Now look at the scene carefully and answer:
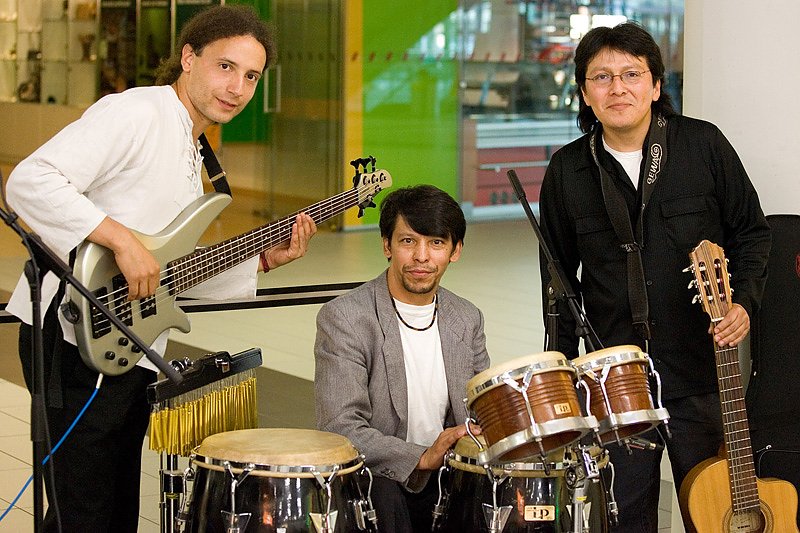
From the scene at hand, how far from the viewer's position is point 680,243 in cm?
340

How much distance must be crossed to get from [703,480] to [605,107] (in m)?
1.05

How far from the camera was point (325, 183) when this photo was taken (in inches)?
470

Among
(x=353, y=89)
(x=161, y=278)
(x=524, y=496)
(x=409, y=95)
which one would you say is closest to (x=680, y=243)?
(x=524, y=496)

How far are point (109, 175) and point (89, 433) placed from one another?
634mm

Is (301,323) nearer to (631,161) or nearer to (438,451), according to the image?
(631,161)

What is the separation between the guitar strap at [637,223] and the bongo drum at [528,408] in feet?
2.17

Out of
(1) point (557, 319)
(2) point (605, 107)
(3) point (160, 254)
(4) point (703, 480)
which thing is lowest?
(4) point (703, 480)

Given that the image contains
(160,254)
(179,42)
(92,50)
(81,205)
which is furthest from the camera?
(92,50)

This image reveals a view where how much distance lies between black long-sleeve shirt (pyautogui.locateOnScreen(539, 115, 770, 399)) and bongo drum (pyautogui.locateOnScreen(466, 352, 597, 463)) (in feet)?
2.43

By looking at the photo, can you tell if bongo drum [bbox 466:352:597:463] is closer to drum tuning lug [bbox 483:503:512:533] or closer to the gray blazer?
drum tuning lug [bbox 483:503:512:533]

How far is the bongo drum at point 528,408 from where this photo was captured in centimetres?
266

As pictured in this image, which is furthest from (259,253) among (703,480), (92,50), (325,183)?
(92,50)

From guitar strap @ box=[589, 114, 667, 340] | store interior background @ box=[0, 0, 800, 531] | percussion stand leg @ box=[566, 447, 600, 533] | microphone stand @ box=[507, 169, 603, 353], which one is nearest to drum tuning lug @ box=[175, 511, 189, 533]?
percussion stand leg @ box=[566, 447, 600, 533]

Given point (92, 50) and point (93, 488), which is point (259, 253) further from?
point (92, 50)
